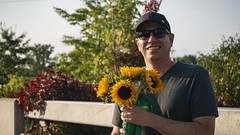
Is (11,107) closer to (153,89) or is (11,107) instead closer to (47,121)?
(47,121)

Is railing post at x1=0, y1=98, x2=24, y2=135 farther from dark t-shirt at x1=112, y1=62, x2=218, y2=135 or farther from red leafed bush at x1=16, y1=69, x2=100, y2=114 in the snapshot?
dark t-shirt at x1=112, y1=62, x2=218, y2=135

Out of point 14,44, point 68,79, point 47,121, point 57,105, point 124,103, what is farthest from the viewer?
point 14,44

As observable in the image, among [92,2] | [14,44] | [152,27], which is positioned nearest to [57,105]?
[152,27]

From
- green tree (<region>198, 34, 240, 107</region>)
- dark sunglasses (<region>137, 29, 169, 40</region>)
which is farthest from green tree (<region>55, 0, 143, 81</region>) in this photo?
dark sunglasses (<region>137, 29, 169, 40</region>)

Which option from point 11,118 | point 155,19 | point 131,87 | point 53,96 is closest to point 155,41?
point 155,19

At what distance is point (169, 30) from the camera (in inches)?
106

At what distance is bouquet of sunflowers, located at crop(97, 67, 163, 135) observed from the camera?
222 cm

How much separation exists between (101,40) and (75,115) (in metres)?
10.5

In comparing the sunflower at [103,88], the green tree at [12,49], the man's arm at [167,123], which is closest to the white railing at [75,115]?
the man's arm at [167,123]

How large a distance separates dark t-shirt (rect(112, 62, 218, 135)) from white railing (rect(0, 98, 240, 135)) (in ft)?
6.04

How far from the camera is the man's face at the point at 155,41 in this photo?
8.61ft

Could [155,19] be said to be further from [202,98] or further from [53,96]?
[53,96]

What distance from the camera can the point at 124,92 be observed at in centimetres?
223

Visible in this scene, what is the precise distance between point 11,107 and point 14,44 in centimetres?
3002
